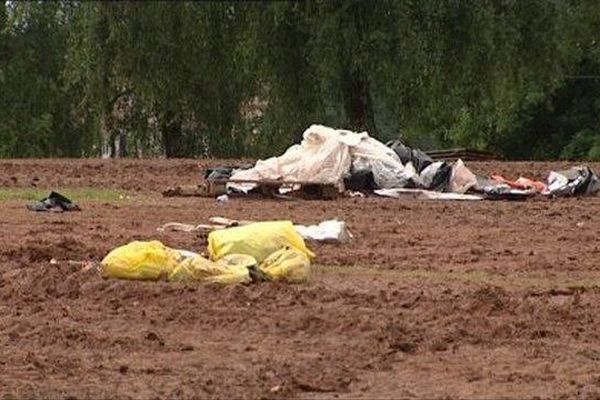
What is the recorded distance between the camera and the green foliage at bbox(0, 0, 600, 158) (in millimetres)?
5004

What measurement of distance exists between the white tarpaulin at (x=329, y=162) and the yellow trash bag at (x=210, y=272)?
8525mm

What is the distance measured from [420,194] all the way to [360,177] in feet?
3.21

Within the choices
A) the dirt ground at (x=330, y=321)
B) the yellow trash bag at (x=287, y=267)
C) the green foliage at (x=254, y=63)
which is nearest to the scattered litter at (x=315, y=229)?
the dirt ground at (x=330, y=321)

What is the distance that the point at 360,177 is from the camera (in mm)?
21094

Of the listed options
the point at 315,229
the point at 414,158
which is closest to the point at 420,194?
the point at 414,158

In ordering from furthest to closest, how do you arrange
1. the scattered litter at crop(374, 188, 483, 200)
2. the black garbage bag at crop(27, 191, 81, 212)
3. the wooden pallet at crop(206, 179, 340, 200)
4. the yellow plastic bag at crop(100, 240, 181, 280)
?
the scattered litter at crop(374, 188, 483, 200) < the wooden pallet at crop(206, 179, 340, 200) < the black garbage bag at crop(27, 191, 81, 212) < the yellow plastic bag at crop(100, 240, 181, 280)

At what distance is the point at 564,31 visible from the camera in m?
16.6

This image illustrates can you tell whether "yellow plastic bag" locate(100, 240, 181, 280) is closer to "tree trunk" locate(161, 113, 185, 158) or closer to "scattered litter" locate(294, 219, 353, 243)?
"scattered litter" locate(294, 219, 353, 243)

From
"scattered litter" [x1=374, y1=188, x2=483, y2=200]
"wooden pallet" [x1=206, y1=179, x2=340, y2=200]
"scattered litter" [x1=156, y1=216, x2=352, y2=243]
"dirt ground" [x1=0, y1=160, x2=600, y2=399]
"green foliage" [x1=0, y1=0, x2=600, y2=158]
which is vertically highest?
"green foliage" [x1=0, y1=0, x2=600, y2=158]

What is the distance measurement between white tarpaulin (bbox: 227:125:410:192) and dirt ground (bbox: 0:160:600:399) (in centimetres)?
404

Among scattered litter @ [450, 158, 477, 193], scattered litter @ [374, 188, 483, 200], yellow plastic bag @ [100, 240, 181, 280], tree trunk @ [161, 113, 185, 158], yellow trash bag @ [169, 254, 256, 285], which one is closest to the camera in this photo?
yellow trash bag @ [169, 254, 256, 285]

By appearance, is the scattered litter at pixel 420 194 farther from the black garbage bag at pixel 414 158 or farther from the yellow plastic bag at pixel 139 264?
the yellow plastic bag at pixel 139 264

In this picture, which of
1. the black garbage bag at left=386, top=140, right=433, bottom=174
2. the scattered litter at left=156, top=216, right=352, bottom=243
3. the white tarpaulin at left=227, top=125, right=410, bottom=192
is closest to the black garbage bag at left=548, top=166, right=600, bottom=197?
the black garbage bag at left=386, top=140, right=433, bottom=174

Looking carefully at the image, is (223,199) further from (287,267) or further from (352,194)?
(287,267)
